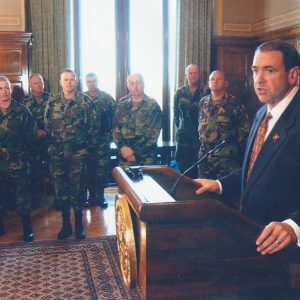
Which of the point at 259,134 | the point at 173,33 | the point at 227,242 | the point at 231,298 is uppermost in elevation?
the point at 173,33

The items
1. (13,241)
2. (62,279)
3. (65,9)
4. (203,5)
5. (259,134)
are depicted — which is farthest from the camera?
(203,5)

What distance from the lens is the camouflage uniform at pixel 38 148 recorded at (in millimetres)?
5198

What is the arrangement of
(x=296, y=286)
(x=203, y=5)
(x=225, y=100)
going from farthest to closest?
(x=203, y=5) < (x=225, y=100) < (x=296, y=286)

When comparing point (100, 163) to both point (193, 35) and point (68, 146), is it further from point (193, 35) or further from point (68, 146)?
point (193, 35)

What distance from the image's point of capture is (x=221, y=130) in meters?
4.20

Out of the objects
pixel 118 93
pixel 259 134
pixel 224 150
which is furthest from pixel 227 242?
pixel 118 93

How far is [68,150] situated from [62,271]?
1.15m

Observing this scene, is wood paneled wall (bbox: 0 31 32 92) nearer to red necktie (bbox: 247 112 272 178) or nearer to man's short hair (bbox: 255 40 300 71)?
red necktie (bbox: 247 112 272 178)

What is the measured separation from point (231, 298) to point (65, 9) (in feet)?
17.6

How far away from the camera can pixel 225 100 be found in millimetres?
4301

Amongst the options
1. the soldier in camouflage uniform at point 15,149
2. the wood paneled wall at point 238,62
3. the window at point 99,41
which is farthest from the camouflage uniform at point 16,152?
the wood paneled wall at point 238,62

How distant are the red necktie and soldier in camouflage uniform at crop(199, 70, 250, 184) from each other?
2540 millimetres

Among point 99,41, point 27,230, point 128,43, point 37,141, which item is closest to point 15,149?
point 27,230

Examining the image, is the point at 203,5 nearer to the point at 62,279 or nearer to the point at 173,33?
the point at 173,33
